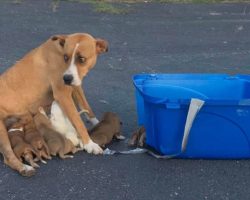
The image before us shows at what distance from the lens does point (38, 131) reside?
16.8 ft

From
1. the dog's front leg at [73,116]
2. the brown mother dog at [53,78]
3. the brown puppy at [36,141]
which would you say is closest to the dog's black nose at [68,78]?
the brown mother dog at [53,78]

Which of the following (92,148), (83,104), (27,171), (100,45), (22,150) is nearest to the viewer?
(27,171)

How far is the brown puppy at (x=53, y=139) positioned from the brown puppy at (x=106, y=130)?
0.26 meters

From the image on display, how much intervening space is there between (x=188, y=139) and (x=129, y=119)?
1262mm

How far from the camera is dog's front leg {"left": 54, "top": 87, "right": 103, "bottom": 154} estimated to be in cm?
525

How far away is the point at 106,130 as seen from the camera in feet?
17.9

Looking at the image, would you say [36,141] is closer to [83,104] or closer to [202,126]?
[83,104]

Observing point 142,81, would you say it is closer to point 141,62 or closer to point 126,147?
point 126,147

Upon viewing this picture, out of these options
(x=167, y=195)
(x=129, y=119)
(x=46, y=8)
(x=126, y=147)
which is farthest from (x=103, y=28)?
(x=167, y=195)

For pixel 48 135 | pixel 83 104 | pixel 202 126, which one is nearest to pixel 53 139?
pixel 48 135

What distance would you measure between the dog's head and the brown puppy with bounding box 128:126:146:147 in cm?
71

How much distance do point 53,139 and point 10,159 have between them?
41cm

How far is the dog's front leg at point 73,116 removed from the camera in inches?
207

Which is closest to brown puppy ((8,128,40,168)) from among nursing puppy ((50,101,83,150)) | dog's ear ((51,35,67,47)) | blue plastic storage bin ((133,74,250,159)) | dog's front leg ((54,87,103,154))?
nursing puppy ((50,101,83,150))
